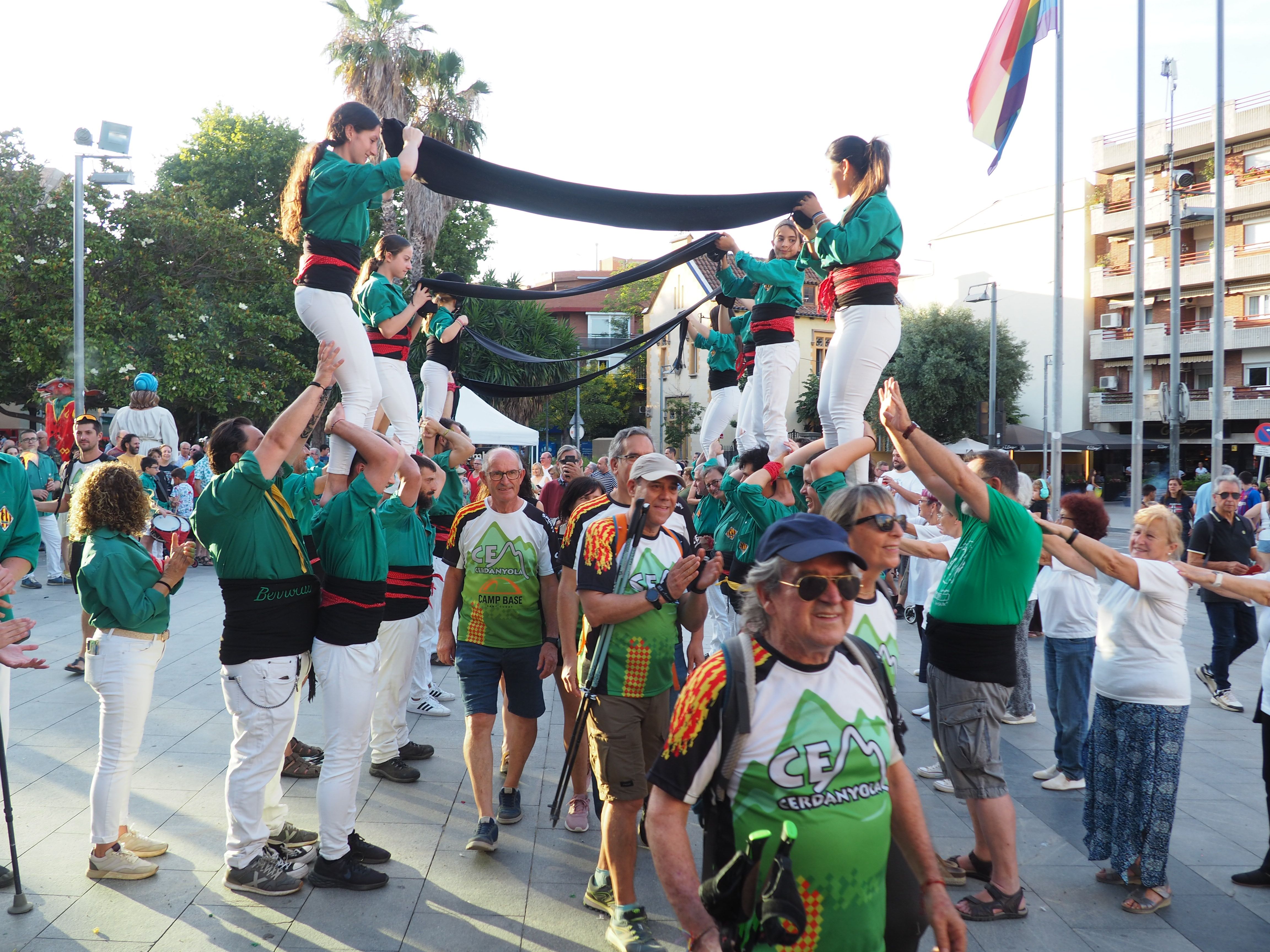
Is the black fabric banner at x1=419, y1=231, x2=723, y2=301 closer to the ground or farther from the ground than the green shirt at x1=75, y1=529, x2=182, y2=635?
farther from the ground

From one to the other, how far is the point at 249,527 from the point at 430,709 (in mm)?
3671

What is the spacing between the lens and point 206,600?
1242cm

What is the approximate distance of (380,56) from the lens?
22766mm

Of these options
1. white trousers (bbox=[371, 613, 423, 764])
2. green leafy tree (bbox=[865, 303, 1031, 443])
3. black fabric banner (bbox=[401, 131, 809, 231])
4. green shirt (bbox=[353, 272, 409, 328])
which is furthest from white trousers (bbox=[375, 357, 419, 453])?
green leafy tree (bbox=[865, 303, 1031, 443])

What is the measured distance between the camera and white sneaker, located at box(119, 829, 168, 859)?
4461 mm

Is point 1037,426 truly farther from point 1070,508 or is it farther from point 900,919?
point 900,919

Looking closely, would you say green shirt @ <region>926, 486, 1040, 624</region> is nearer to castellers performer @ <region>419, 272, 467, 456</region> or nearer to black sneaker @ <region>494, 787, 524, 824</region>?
black sneaker @ <region>494, 787, 524, 824</region>

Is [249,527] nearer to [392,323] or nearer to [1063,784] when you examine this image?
[392,323]

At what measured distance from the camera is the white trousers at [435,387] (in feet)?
31.7

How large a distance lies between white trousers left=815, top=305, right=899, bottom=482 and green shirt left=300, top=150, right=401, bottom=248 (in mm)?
2495

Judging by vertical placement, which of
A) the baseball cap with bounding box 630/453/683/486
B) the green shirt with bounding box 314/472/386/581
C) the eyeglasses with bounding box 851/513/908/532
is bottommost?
the green shirt with bounding box 314/472/386/581

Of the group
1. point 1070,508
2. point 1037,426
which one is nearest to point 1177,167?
point 1037,426

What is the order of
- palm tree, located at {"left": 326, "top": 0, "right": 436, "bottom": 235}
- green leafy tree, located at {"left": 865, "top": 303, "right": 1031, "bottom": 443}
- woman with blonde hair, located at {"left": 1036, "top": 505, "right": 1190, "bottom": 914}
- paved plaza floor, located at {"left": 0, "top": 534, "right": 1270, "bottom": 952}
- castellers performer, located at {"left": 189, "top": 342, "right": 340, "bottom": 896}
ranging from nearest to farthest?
1. paved plaza floor, located at {"left": 0, "top": 534, "right": 1270, "bottom": 952}
2. castellers performer, located at {"left": 189, "top": 342, "right": 340, "bottom": 896}
3. woman with blonde hair, located at {"left": 1036, "top": 505, "right": 1190, "bottom": 914}
4. palm tree, located at {"left": 326, "top": 0, "right": 436, "bottom": 235}
5. green leafy tree, located at {"left": 865, "top": 303, "right": 1031, "bottom": 443}

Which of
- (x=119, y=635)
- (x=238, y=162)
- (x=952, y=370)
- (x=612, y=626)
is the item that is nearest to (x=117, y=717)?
(x=119, y=635)
